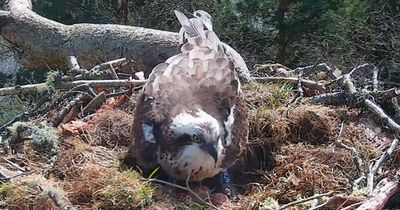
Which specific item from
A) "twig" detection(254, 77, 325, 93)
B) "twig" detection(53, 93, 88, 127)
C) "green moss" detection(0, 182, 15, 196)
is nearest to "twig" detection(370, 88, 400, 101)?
"twig" detection(254, 77, 325, 93)

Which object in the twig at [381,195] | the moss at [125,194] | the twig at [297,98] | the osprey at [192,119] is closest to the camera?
the twig at [381,195]

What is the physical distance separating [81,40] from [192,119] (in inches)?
111

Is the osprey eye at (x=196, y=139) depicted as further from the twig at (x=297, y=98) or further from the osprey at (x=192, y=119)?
the twig at (x=297, y=98)

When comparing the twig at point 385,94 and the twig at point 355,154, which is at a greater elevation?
the twig at point 385,94

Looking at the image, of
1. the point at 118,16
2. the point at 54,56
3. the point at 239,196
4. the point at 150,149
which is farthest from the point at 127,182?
the point at 118,16

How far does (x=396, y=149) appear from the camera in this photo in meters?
5.12

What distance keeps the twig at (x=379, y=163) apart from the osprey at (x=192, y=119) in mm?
923

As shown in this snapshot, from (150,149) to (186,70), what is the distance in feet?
2.36

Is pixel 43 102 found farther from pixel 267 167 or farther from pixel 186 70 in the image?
pixel 267 167

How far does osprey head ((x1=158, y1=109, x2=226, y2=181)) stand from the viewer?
4.77m

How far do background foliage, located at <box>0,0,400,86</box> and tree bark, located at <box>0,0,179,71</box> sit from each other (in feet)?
11.9

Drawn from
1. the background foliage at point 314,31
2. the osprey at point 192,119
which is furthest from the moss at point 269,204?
the background foliage at point 314,31

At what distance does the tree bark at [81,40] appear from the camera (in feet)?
23.1

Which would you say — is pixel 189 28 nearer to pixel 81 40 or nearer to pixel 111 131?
pixel 111 131
